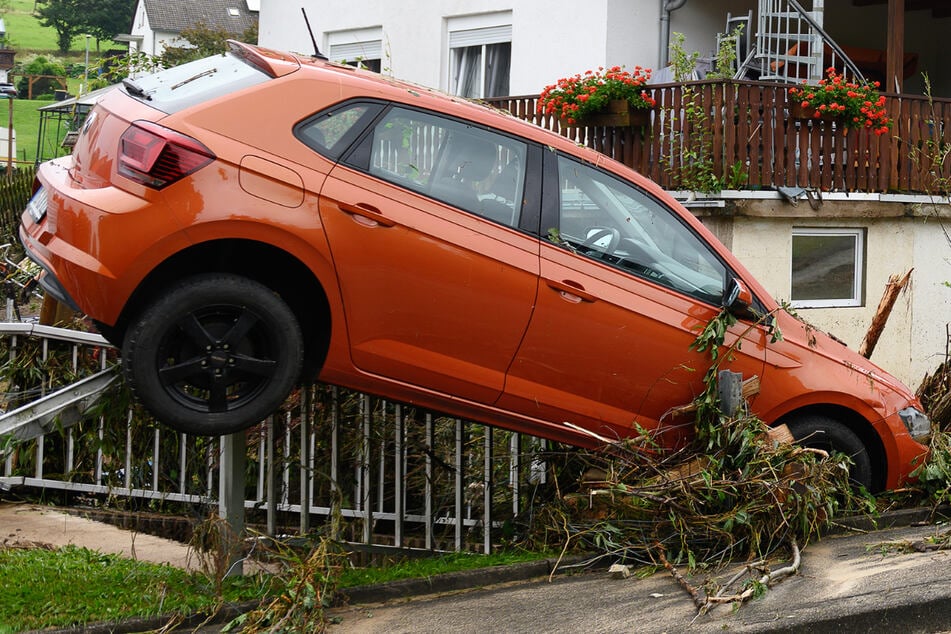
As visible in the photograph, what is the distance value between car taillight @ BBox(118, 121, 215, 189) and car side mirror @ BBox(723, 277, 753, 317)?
9.29 ft

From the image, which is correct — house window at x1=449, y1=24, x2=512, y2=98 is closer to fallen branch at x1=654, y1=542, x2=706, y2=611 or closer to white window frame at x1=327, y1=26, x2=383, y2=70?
white window frame at x1=327, y1=26, x2=383, y2=70

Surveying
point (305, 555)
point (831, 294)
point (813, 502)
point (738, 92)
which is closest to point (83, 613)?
point (305, 555)

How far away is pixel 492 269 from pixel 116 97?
1.94m

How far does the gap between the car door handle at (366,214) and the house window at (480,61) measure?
11660 mm

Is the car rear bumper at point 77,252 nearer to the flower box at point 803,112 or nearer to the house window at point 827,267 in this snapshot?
the flower box at point 803,112

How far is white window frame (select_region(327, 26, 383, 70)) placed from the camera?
60.9 feet

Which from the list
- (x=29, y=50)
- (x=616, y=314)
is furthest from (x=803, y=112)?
(x=29, y=50)

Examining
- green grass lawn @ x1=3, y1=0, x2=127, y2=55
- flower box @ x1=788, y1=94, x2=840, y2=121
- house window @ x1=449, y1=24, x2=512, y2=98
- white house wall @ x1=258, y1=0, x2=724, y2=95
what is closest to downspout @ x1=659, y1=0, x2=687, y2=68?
white house wall @ x1=258, y1=0, x2=724, y2=95

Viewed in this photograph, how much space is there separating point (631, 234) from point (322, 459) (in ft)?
6.87

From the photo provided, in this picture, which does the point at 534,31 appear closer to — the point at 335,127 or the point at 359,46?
the point at 359,46

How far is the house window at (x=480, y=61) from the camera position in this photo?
16844mm

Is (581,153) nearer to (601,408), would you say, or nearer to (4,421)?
(601,408)

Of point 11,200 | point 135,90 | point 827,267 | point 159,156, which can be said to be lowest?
point 159,156

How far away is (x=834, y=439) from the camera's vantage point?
22.2 feet
